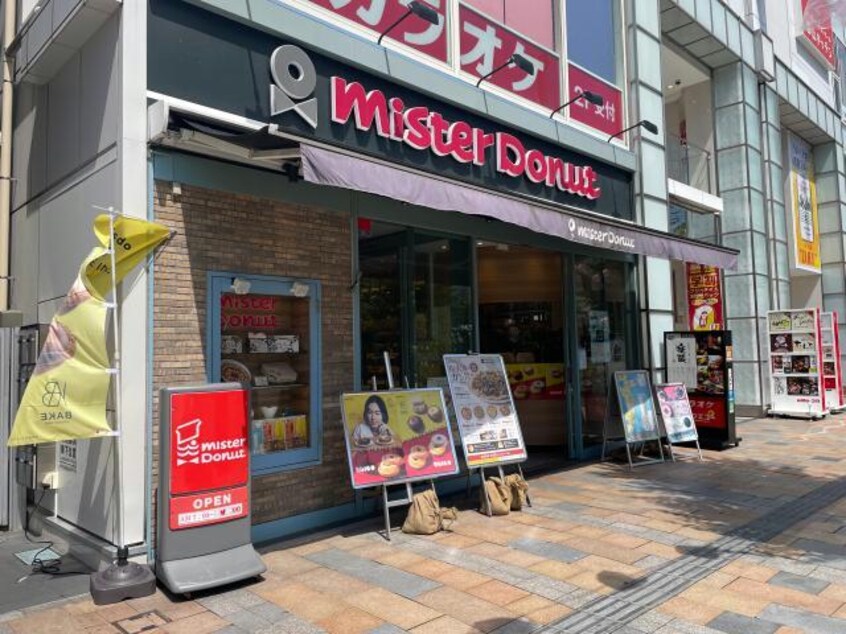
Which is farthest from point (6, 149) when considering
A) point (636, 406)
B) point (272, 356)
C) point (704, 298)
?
point (704, 298)

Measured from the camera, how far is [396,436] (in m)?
6.07

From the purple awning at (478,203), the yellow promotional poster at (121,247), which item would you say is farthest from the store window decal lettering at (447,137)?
the yellow promotional poster at (121,247)

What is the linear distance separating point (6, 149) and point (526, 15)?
647 cm

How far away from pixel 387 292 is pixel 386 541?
8.29 ft

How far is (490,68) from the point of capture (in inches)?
333

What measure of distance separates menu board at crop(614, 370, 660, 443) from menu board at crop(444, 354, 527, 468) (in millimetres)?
2401

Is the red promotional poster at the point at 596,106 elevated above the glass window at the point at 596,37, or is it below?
below

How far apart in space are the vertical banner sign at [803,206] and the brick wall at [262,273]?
1442 cm

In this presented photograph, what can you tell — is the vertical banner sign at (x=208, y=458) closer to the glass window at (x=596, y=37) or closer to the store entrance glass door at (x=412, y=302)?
the store entrance glass door at (x=412, y=302)

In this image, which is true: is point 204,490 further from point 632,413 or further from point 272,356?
point 632,413

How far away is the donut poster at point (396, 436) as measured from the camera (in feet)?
19.1

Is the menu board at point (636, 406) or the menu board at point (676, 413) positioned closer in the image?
the menu board at point (636, 406)

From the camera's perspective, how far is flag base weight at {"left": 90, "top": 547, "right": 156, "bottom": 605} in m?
4.37

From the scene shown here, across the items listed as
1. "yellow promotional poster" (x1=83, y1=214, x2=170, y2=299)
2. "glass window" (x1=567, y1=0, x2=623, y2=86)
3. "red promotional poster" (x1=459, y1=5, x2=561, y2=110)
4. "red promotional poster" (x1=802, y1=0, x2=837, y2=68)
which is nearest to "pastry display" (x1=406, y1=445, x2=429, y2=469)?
"yellow promotional poster" (x1=83, y1=214, x2=170, y2=299)
